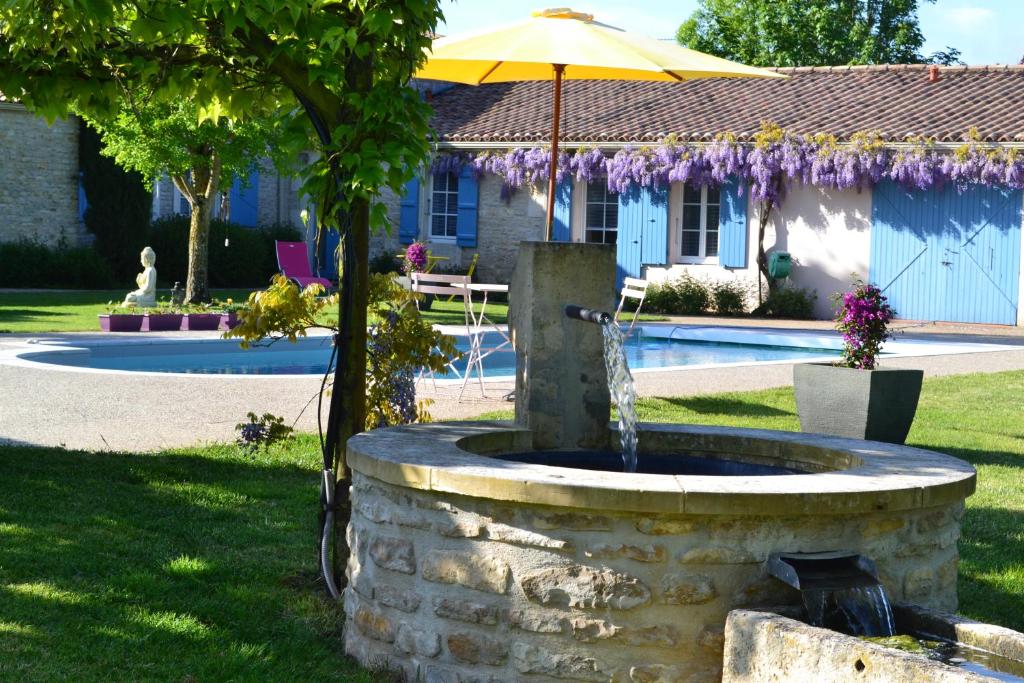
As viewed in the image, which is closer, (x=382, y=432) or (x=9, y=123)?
(x=382, y=432)

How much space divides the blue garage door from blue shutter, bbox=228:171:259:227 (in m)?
11.0

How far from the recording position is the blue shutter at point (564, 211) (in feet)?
70.0

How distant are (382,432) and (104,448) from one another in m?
3.08

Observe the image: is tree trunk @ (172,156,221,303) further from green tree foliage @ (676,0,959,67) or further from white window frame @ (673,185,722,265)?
green tree foliage @ (676,0,959,67)

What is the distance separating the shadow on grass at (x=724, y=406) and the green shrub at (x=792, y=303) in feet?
34.1

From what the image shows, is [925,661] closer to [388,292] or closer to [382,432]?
[382,432]

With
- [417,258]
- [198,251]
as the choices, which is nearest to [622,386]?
[417,258]

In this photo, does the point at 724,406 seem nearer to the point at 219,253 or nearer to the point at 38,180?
the point at 219,253

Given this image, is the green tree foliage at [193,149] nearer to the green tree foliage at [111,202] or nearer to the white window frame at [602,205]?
the green tree foliage at [111,202]

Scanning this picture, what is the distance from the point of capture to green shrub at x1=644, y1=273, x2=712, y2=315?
65.3 ft

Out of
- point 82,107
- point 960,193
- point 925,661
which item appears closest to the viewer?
point 925,661

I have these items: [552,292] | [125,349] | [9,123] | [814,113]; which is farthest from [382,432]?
[9,123]

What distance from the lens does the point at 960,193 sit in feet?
59.7

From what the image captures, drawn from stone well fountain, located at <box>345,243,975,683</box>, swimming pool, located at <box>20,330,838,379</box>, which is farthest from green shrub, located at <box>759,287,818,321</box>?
stone well fountain, located at <box>345,243,975,683</box>
